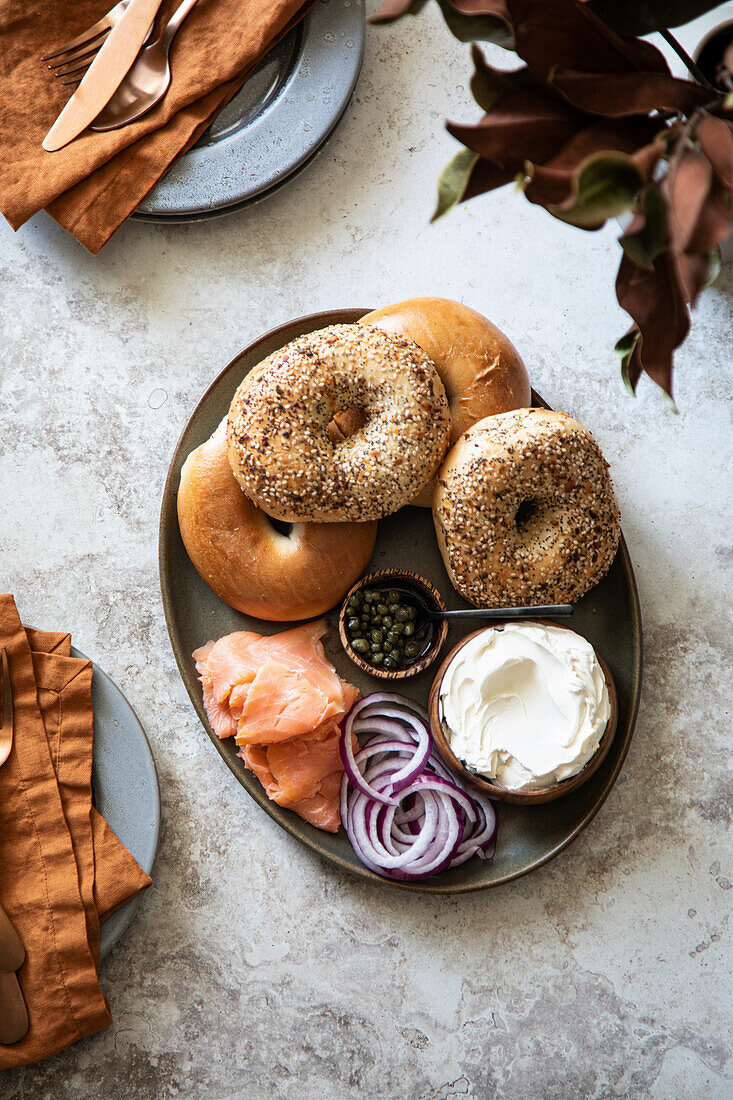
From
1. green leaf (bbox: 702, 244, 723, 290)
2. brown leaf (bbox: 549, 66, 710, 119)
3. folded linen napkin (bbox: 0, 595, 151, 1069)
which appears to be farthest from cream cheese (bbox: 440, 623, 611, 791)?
brown leaf (bbox: 549, 66, 710, 119)

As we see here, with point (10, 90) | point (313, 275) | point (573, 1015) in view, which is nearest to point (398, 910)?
point (573, 1015)

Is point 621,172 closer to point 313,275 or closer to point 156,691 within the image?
point 313,275

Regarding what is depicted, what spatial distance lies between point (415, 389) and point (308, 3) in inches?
38.6

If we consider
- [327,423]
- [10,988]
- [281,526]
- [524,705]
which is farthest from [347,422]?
[10,988]

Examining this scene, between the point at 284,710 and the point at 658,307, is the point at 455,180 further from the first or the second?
the point at 284,710

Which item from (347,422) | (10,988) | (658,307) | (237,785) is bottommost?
(237,785)

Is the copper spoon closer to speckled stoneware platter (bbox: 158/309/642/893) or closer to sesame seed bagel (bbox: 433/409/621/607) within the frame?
speckled stoneware platter (bbox: 158/309/642/893)

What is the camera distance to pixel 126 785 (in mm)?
1727

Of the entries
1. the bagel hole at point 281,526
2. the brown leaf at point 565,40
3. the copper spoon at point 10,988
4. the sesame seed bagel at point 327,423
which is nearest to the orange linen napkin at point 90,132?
the sesame seed bagel at point 327,423

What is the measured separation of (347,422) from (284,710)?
620mm

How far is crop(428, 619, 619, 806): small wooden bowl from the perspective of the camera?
5.26ft

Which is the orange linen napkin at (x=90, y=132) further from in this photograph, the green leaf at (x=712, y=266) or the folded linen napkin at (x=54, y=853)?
the green leaf at (x=712, y=266)

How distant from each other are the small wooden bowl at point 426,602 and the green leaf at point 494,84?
95 cm

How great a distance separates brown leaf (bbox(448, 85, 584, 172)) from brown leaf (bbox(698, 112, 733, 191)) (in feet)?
0.48
